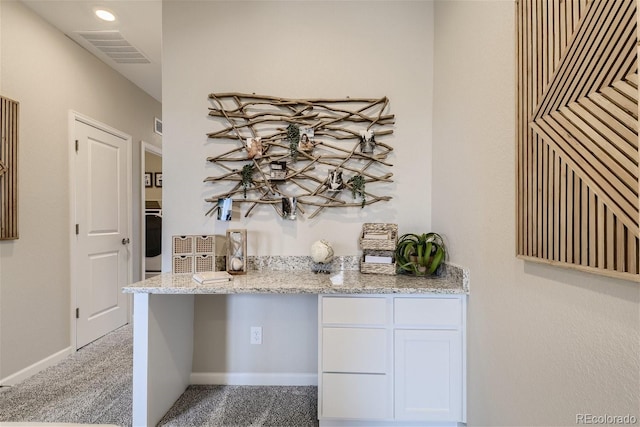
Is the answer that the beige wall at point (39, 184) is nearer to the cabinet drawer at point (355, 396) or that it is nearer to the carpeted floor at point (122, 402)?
the carpeted floor at point (122, 402)

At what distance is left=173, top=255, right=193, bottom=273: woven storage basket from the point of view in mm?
1977

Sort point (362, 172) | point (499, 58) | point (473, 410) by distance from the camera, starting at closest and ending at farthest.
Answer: point (499, 58) → point (473, 410) → point (362, 172)

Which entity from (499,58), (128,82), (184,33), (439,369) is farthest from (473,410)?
(128,82)

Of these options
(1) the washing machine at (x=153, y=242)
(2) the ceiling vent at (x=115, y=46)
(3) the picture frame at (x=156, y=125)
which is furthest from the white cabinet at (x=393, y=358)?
(1) the washing machine at (x=153, y=242)

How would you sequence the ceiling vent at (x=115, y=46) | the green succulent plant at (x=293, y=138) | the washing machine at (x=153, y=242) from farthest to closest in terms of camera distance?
the washing machine at (x=153, y=242) < the ceiling vent at (x=115, y=46) < the green succulent plant at (x=293, y=138)

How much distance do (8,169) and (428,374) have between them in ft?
10.3

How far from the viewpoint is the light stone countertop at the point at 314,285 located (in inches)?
63.6

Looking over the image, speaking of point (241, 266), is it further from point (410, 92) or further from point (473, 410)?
point (410, 92)

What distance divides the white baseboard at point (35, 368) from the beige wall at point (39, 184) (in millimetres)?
29

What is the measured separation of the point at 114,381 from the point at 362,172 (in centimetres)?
237

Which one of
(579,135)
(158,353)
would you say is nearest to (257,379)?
(158,353)

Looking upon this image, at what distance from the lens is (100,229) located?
3053 millimetres

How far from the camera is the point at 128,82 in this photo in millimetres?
3498

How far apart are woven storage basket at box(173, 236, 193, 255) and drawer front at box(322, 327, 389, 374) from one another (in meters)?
1.04
